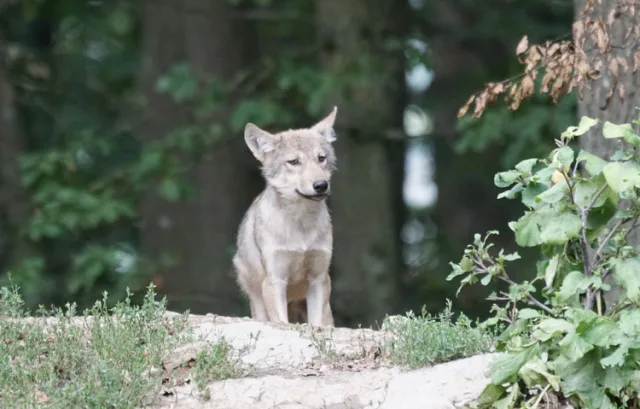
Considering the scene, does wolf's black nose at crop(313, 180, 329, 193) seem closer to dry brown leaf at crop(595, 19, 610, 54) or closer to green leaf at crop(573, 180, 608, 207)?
dry brown leaf at crop(595, 19, 610, 54)

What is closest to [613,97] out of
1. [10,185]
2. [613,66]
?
[613,66]

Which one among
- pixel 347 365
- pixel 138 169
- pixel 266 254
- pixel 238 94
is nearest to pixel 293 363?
pixel 347 365

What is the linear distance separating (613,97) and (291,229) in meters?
2.93

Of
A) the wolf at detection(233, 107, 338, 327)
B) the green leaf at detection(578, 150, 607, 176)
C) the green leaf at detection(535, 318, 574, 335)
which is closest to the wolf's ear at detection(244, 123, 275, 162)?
the wolf at detection(233, 107, 338, 327)

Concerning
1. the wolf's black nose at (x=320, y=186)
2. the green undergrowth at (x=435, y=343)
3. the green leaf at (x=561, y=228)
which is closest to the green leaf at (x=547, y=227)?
the green leaf at (x=561, y=228)

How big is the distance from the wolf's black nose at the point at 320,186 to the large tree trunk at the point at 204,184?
7124 mm

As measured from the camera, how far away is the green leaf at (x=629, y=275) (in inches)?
260

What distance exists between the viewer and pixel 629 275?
6715 millimetres

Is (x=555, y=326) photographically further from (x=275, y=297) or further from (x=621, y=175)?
(x=275, y=297)

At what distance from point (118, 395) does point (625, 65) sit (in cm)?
410

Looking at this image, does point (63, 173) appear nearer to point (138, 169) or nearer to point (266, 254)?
point (138, 169)

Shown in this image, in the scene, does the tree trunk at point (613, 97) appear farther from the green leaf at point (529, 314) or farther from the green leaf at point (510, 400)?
the green leaf at point (510, 400)

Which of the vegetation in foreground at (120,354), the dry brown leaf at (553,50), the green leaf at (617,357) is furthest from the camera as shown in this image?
the dry brown leaf at (553,50)

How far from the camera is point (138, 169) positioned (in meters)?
16.5
